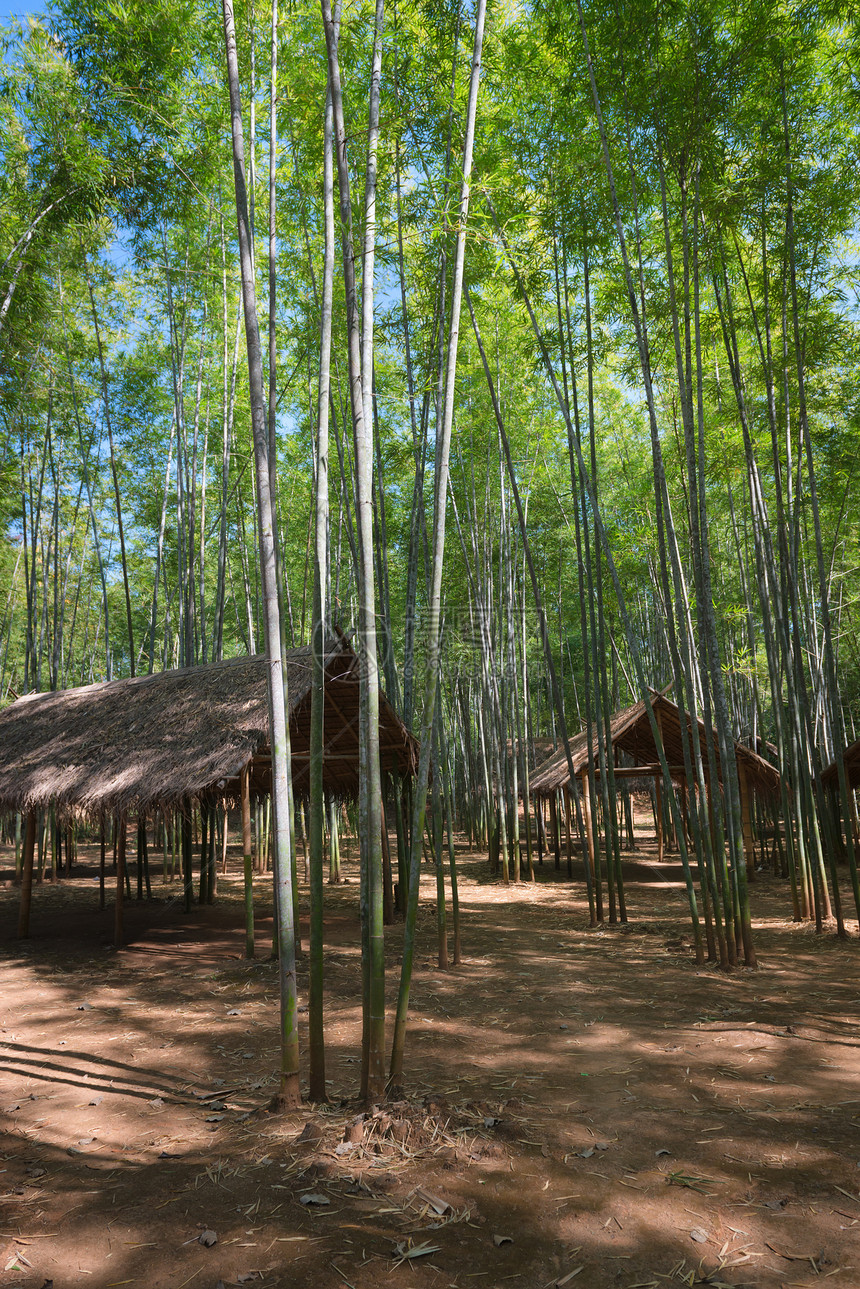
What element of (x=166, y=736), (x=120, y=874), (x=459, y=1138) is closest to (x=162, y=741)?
(x=166, y=736)

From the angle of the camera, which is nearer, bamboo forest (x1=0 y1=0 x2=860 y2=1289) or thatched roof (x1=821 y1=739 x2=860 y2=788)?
bamboo forest (x1=0 y1=0 x2=860 y2=1289)

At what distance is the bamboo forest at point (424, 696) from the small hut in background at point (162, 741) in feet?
→ 0.18

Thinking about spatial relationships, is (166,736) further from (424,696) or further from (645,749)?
(645,749)

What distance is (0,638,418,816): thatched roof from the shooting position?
552 centimetres

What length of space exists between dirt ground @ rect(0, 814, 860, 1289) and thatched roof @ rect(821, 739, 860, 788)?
11.6 ft

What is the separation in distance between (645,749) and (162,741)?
729cm

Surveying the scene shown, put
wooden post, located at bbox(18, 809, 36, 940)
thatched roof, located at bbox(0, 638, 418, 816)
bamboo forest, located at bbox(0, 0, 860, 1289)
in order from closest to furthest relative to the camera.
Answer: bamboo forest, located at bbox(0, 0, 860, 1289)
thatched roof, located at bbox(0, 638, 418, 816)
wooden post, located at bbox(18, 809, 36, 940)

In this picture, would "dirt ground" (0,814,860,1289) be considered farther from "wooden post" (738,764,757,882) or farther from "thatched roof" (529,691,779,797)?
"wooden post" (738,764,757,882)

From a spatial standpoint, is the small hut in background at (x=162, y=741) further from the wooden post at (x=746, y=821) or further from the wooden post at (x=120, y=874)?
the wooden post at (x=746, y=821)

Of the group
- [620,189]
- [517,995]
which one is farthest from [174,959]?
[620,189]

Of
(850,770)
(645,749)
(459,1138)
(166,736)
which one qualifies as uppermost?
(166,736)

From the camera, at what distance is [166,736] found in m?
5.98

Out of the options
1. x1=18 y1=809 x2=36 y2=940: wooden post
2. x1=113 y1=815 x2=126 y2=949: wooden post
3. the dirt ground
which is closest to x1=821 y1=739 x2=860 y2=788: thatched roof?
the dirt ground

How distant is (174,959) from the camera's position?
5.58 m
